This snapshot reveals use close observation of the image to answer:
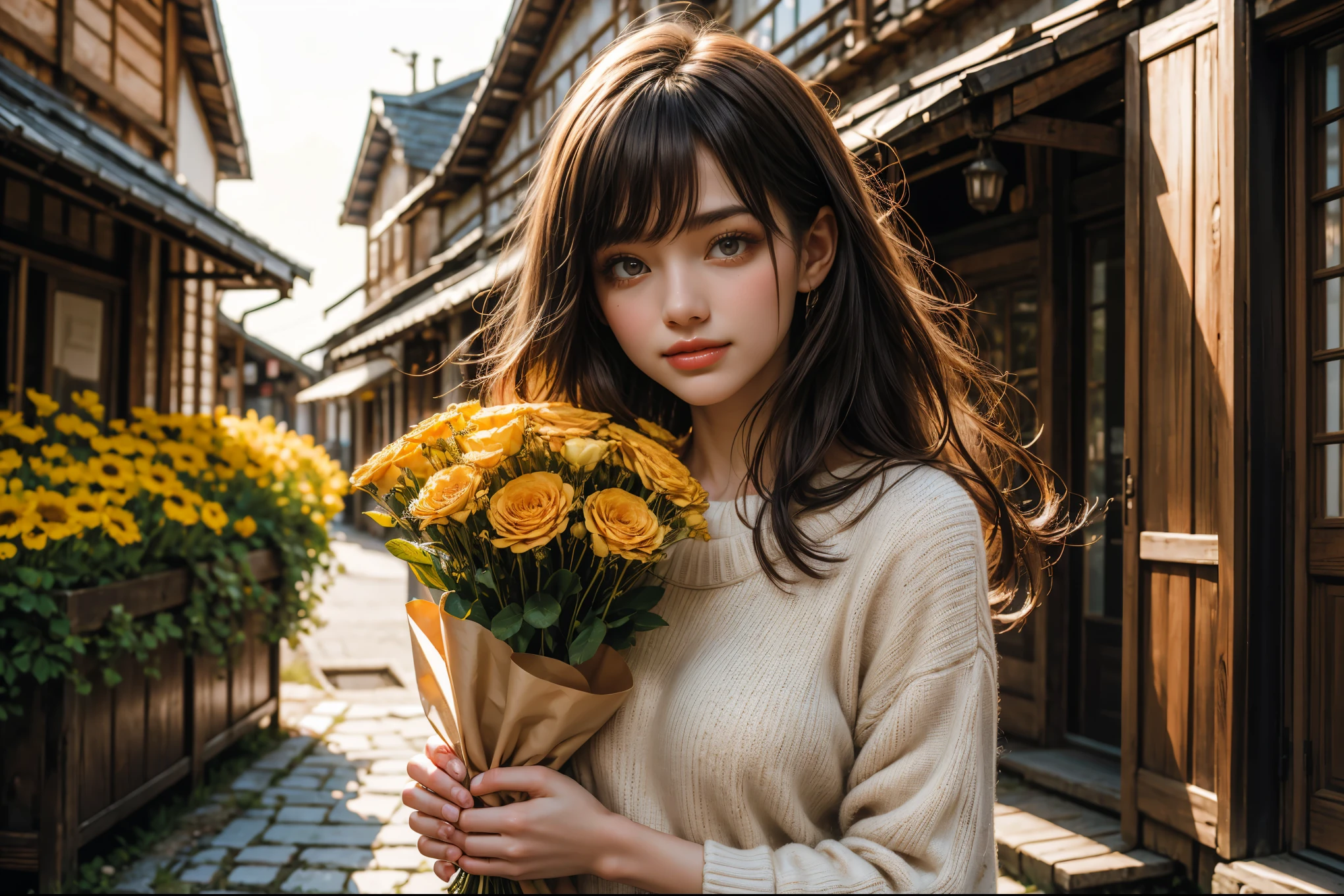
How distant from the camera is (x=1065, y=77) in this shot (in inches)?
159

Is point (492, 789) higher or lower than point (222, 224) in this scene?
lower

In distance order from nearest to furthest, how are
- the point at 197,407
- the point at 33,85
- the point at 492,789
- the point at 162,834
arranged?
the point at 492,789 → the point at 162,834 → the point at 33,85 → the point at 197,407

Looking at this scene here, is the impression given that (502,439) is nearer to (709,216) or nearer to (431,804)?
(709,216)

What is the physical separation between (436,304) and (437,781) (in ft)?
29.6

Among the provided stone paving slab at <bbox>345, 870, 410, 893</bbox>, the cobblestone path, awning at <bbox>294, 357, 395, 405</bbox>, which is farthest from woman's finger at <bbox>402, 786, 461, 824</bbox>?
awning at <bbox>294, 357, 395, 405</bbox>

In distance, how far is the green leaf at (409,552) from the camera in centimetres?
139

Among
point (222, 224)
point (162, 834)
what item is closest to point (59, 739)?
point (162, 834)

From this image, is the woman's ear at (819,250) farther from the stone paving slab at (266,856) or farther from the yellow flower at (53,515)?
the stone paving slab at (266,856)

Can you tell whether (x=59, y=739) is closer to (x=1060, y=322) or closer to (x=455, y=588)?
(x=455, y=588)

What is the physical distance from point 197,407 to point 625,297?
991 cm

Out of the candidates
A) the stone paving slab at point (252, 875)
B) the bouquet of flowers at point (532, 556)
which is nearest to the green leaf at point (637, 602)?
the bouquet of flowers at point (532, 556)

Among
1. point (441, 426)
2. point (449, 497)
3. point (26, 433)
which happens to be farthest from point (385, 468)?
point (26, 433)

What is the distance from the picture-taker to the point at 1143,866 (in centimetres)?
375

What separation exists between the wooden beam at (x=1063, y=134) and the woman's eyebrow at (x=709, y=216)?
9.91 ft
